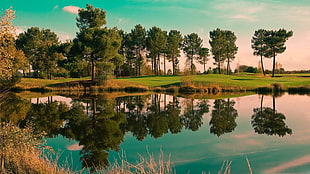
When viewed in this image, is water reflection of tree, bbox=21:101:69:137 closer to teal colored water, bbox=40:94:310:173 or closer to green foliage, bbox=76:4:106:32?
teal colored water, bbox=40:94:310:173

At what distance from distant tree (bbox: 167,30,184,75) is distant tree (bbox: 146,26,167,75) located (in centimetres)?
150

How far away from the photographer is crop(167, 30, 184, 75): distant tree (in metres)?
68.6

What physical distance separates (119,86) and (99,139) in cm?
3064

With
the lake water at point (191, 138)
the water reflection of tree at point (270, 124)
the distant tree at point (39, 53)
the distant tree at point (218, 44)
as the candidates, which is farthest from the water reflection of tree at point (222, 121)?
the distant tree at point (218, 44)

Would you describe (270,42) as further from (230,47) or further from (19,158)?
(19,158)

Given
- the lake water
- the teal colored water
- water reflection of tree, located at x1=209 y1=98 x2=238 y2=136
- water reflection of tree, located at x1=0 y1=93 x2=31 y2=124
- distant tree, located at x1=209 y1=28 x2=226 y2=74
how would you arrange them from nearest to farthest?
the teal colored water, the lake water, water reflection of tree, located at x1=209 y1=98 x2=238 y2=136, water reflection of tree, located at x1=0 y1=93 x2=31 y2=124, distant tree, located at x1=209 y1=28 x2=226 y2=74

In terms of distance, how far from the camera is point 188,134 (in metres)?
12.1

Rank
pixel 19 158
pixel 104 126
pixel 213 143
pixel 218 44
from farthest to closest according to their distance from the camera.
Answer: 1. pixel 218 44
2. pixel 104 126
3. pixel 213 143
4. pixel 19 158

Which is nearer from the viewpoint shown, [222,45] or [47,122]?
[47,122]

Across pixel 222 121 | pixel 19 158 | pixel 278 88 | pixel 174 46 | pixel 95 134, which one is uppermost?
pixel 174 46

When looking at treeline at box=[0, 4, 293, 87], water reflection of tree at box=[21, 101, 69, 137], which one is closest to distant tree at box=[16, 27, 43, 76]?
treeline at box=[0, 4, 293, 87]

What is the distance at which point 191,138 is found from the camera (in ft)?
37.2

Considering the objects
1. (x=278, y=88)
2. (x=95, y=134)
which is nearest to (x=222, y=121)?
(x=95, y=134)

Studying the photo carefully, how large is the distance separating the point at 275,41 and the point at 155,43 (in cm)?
2765
